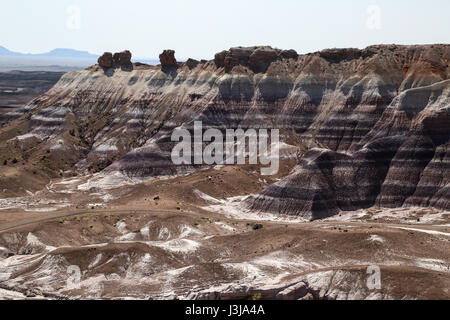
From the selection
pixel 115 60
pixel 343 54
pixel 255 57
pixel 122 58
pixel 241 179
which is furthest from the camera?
pixel 115 60

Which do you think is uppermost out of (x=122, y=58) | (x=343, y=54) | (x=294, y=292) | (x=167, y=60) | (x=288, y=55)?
(x=343, y=54)

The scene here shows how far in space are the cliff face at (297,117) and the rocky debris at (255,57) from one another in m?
0.23

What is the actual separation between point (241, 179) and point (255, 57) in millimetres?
40036

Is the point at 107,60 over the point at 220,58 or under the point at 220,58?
under

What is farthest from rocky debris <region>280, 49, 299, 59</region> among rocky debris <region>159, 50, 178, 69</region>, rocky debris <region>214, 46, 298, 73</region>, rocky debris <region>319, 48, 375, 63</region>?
rocky debris <region>159, 50, 178, 69</region>

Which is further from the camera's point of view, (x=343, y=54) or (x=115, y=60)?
(x=115, y=60)

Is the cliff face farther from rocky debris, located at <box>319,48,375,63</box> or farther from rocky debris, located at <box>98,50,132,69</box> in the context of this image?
rocky debris, located at <box>98,50,132,69</box>

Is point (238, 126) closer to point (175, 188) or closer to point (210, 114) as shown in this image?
point (210, 114)

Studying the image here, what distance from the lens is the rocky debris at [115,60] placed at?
166500 millimetres

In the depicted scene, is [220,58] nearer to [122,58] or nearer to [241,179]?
[122,58]

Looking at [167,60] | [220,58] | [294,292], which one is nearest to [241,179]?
[220,58]

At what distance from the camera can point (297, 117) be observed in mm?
132875

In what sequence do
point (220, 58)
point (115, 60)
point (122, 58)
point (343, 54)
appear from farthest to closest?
point (115, 60) → point (122, 58) → point (220, 58) → point (343, 54)
